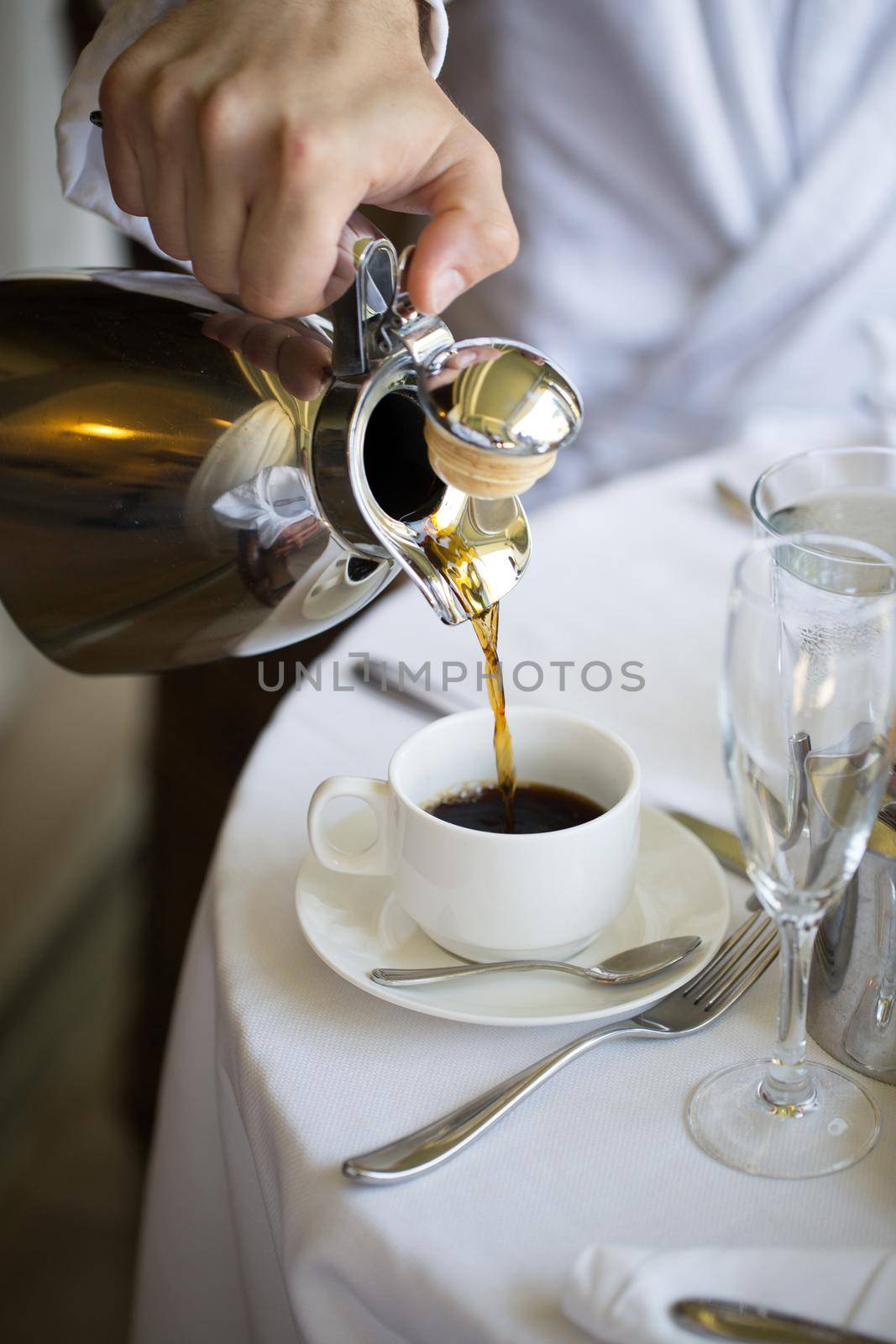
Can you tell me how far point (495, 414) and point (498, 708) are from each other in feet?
0.46

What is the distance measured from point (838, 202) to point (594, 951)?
0.85 m

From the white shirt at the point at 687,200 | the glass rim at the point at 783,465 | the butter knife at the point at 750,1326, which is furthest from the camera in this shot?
the white shirt at the point at 687,200

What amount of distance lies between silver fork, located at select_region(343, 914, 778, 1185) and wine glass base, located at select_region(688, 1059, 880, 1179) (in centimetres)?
3

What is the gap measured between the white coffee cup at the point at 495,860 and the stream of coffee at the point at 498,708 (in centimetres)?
2

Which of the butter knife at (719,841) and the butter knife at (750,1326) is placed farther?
the butter knife at (719,841)

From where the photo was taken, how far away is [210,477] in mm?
479

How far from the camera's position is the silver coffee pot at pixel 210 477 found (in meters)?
0.44

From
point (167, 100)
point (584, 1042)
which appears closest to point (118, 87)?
point (167, 100)

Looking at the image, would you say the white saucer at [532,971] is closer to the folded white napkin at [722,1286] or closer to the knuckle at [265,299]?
the folded white napkin at [722,1286]

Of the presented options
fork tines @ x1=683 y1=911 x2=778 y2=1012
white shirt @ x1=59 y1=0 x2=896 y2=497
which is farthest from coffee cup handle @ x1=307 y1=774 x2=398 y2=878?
white shirt @ x1=59 y1=0 x2=896 y2=497

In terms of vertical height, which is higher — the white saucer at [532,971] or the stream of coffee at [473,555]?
the stream of coffee at [473,555]

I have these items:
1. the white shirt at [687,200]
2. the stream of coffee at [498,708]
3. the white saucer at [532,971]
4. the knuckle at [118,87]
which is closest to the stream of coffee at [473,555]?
the stream of coffee at [498,708]

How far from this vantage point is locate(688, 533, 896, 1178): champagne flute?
1.02ft

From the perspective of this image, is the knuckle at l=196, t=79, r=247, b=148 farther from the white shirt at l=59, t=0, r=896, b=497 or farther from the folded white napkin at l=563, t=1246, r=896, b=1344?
the white shirt at l=59, t=0, r=896, b=497
